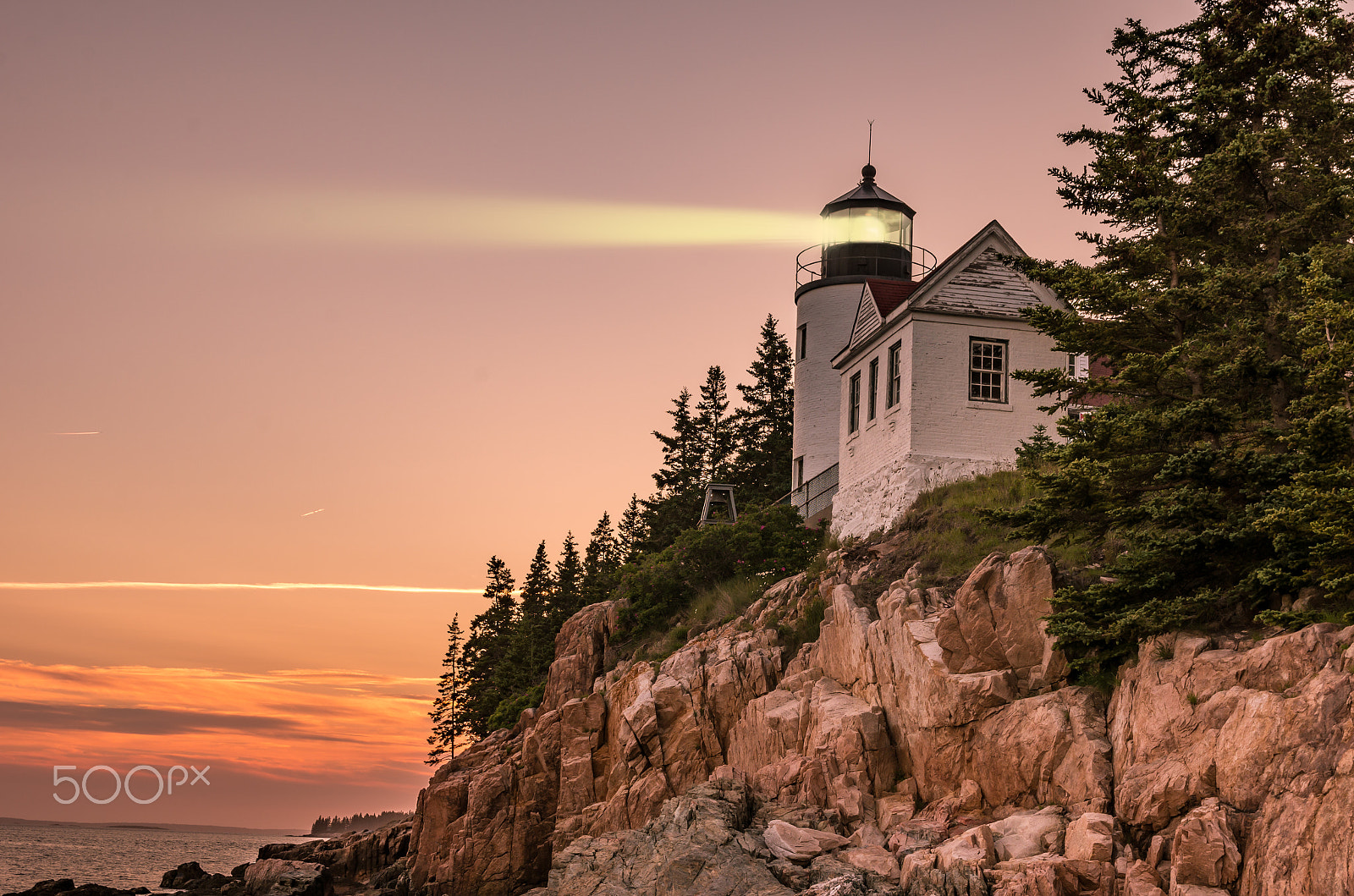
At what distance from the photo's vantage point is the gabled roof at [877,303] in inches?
1284

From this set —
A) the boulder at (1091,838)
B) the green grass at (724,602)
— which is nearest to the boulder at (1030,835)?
the boulder at (1091,838)

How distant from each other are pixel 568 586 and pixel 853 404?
32858 millimetres

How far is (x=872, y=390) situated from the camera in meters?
32.2

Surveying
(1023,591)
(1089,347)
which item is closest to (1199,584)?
(1023,591)

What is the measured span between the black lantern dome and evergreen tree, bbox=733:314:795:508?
50.6 feet

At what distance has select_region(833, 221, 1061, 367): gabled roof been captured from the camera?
1184 inches

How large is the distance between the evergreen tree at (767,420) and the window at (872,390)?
22.3m

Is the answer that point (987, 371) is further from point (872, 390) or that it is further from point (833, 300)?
point (833, 300)

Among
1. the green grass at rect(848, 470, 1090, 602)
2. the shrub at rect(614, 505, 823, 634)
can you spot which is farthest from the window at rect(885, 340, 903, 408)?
the shrub at rect(614, 505, 823, 634)

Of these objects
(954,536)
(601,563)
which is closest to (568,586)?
(601,563)

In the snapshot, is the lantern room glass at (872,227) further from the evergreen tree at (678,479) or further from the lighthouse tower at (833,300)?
the evergreen tree at (678,479)

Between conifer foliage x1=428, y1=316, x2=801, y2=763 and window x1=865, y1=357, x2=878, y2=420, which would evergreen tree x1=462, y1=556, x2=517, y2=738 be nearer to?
conifer foliage x1=428, y1=316, x2=801, y2=763

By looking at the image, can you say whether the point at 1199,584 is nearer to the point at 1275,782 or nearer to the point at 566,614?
the point at 1275,782

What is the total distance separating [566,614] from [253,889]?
2128cm
